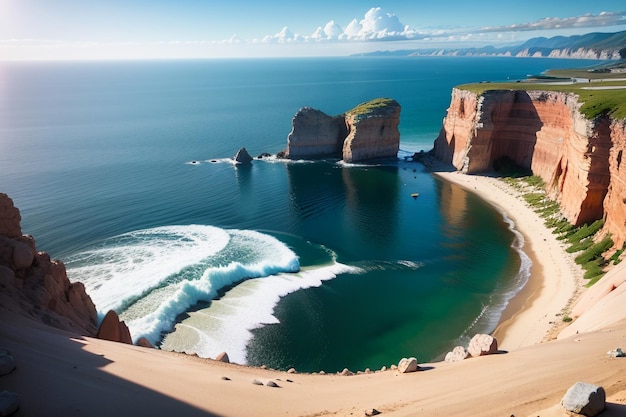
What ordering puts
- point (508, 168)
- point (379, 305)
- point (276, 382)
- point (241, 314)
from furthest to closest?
point (508, 168), point (379, 305), point (241, 314), point (276, 382)

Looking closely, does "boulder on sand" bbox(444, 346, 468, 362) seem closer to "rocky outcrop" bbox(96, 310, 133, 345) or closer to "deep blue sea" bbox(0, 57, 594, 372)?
"deep blue sea" bbox(0, 57, 594, 372)

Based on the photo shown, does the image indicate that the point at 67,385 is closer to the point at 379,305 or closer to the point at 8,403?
the point at 8,403

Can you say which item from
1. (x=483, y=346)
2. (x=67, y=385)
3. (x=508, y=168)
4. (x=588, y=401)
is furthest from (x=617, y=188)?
(x=67, y=385)

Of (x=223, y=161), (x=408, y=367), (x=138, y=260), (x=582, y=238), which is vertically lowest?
(x=138, y=260)

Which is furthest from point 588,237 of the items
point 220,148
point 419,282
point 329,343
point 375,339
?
point 220,148

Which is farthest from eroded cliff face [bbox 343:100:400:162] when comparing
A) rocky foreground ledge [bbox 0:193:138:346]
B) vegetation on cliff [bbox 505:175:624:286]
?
rocky foreground ledge [bbox 0:193:138:346]

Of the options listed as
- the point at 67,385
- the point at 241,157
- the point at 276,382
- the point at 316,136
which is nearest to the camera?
the point at 67,385

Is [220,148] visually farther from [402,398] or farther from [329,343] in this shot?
[402,398]
